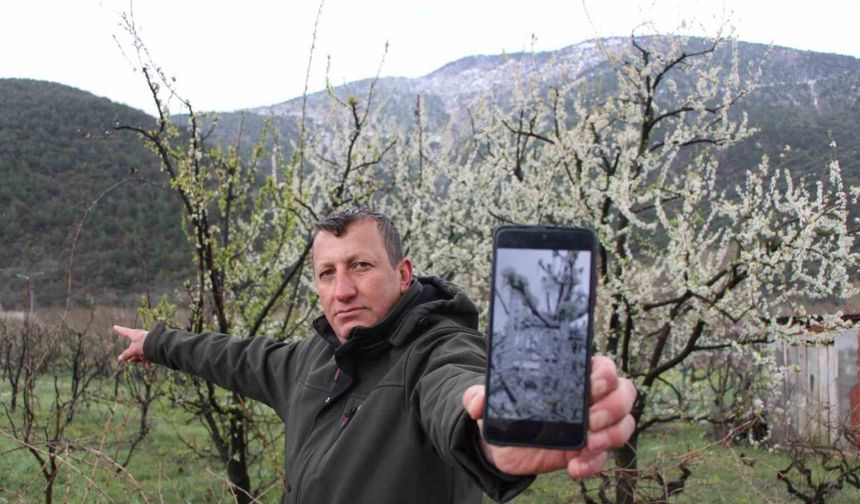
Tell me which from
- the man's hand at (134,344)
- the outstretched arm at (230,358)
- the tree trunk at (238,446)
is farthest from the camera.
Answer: the tree trunk at (238,446)

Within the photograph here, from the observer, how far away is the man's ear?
84.0 inches

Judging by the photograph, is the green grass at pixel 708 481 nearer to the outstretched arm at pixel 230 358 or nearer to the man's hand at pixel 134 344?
the outstretched arm at pixel 230 358

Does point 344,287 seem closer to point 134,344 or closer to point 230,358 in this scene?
point 230,358

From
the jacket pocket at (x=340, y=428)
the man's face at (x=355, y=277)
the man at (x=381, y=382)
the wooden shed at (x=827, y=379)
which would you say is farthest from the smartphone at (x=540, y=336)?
the wooden shed at (x=827, y=379)

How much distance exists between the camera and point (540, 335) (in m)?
1.02

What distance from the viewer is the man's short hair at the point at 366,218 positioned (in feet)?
6.72

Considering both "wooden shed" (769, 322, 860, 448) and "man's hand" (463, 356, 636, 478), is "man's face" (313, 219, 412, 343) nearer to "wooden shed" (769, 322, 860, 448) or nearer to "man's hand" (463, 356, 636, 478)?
"man's hand" (463, 356, 636, 478)

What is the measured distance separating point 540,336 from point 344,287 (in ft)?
3.44

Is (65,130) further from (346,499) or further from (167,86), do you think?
(346,499)

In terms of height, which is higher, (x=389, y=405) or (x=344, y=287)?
(x=344, y=287)

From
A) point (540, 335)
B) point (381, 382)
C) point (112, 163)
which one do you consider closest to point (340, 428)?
point (381, 382)

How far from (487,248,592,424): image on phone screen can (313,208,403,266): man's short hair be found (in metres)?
1.06

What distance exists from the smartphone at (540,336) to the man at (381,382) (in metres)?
0.17

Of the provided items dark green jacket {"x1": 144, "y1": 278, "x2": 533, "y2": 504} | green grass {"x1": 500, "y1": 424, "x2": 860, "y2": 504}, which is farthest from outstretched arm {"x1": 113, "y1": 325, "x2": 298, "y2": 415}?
green grass {"x1": 500, "y1": 424, "x2": 860, "y2": 504}
